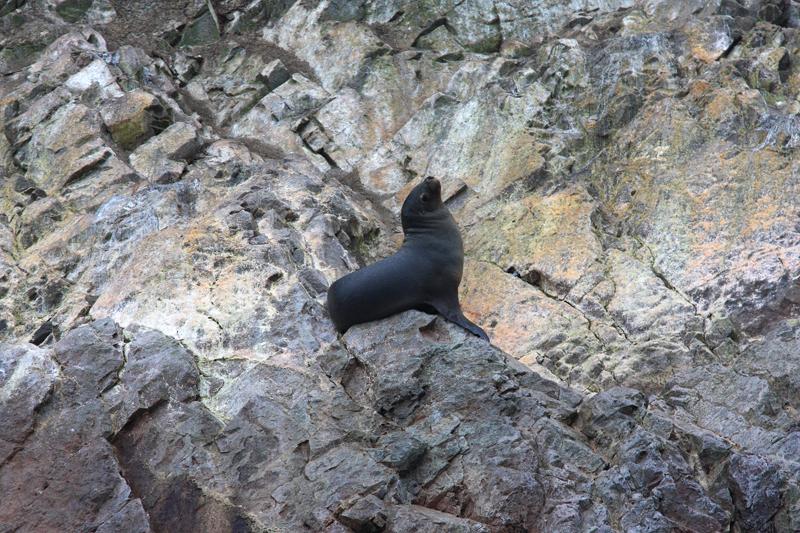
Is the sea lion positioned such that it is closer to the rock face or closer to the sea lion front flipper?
the sea lion front flipper

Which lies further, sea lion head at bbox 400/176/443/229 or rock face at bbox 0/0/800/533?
sea lion head at bbox 400/176/443/229

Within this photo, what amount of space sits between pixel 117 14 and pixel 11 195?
5.00 m

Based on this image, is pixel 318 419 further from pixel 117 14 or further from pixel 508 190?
pixel 117 14

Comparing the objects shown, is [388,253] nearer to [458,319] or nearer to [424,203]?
[424,203]

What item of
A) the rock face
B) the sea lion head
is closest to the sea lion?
the sea lion head

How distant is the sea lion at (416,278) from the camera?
34.0 feet

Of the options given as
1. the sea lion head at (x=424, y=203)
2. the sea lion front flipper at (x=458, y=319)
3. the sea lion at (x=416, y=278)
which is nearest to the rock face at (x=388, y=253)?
the sea lion front flipper at (x=458, y=319)

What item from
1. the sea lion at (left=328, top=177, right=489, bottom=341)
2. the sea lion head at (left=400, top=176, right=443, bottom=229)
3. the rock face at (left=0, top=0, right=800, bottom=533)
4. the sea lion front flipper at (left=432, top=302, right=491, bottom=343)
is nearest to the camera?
the rock face at (left=0, top=0, right=800, bottom=533)

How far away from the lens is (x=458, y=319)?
10.4 m

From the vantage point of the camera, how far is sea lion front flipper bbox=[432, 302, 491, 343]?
33.2ft

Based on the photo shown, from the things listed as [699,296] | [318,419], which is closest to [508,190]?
[699,296]

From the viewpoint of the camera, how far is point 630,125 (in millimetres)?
13648

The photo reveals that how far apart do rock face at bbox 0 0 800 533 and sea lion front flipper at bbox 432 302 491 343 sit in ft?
0.41

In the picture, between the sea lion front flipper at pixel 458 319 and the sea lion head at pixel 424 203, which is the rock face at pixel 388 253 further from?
the sea lion head at pixel 424 203
